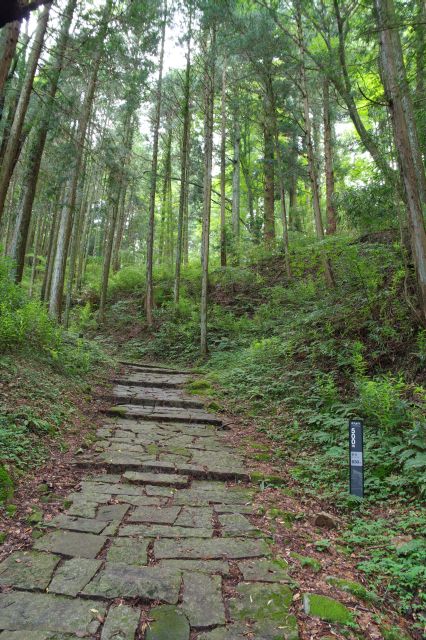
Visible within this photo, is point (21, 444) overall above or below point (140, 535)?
above

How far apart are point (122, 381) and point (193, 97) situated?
412 inches

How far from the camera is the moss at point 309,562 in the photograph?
2.91 meters

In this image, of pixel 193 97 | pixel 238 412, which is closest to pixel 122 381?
pixel 238 412

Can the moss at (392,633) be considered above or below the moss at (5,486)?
below

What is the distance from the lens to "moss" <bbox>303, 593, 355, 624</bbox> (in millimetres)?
2377

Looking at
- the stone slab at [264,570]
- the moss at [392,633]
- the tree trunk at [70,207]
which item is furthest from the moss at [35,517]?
the tree trunk at [70,207]

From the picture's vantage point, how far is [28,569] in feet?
8.85

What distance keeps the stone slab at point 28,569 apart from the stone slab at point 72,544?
9 cm

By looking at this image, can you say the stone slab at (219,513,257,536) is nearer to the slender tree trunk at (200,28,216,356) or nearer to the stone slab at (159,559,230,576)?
the stone slab at (159,559,230,576)

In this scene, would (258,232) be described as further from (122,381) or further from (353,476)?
(353,476)

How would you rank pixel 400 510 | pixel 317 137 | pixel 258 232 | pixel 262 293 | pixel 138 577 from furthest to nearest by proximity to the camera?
pixel 317 137, pixel 258 232, pixel 262 293, pixel 400 510, pixel 138 577

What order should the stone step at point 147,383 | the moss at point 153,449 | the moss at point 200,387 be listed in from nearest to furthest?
the moss at point 153,449
the moss at point 200,387
the stone step at point 147,383

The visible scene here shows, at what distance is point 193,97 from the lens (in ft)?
45.9

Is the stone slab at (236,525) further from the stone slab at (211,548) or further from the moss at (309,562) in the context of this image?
the moss at (309,562)
